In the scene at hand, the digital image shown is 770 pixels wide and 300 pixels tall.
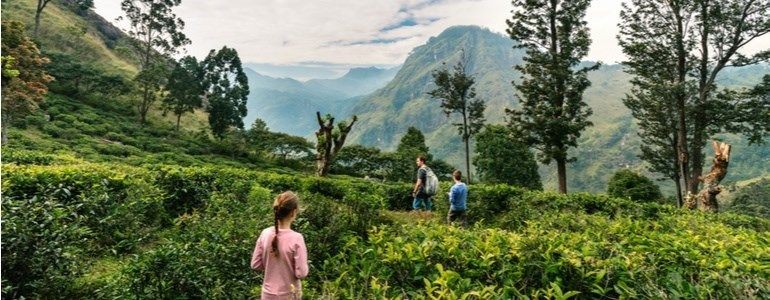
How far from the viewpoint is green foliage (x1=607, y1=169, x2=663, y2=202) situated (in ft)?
125

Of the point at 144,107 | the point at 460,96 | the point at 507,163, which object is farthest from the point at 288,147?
the point at 507,163

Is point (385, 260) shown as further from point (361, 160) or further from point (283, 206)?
point (361, 160)

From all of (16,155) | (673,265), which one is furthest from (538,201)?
(16,155)

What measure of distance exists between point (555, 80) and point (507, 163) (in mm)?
27670

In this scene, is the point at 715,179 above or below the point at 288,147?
below

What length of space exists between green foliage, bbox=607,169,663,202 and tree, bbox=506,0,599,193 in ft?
51.0

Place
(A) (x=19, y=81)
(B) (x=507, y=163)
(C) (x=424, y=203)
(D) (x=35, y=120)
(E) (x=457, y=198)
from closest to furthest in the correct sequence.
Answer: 1. (E) (x=457, y=198)
2. (C) (x=424, y=203)
3. (A) (x=19, y=81)
4. (D) (x=35, y=120)
5. (B) (x=507, y=163)

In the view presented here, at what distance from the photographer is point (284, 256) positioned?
4.73 m

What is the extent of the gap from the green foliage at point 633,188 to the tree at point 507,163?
1201 centimetres

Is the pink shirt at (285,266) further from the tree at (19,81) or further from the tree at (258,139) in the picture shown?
the tree at (258,139)

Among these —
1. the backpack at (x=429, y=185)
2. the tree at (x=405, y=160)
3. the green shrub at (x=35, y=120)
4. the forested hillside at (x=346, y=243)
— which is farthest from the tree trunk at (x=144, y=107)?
the backpack at (x=429, y=185)

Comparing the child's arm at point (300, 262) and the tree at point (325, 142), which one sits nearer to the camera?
the child's arm at point (300, 262)

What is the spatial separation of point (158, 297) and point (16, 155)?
1449 centimetres

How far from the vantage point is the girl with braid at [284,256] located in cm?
470
